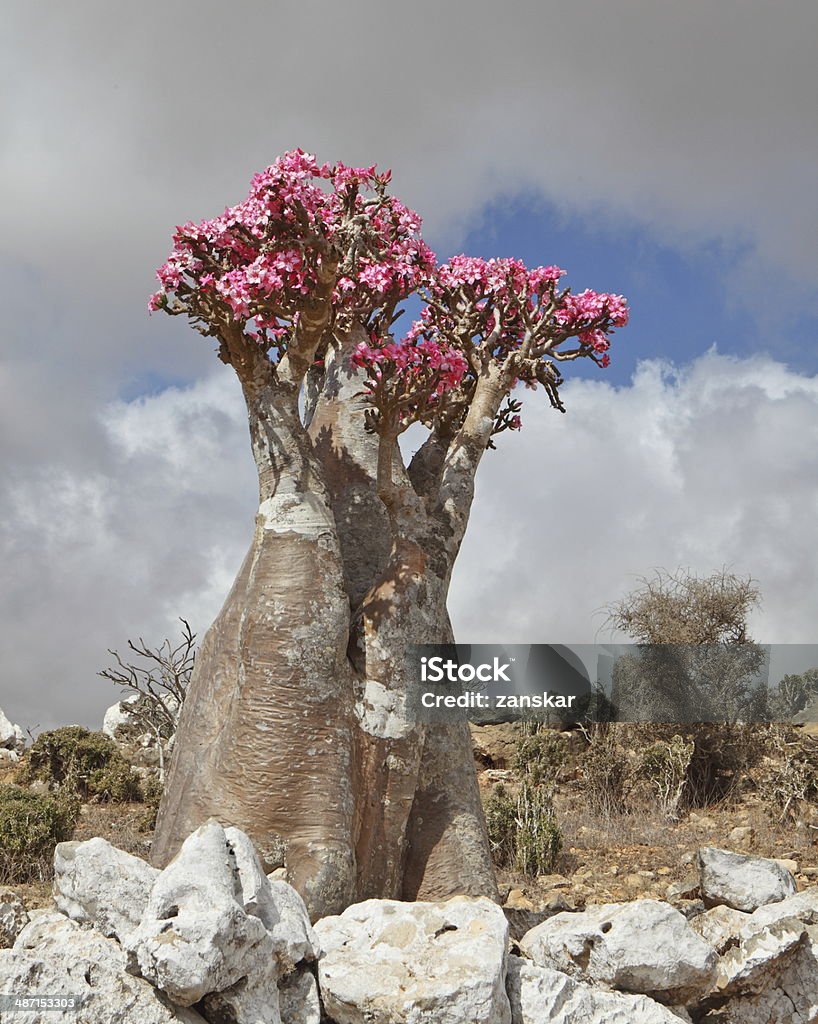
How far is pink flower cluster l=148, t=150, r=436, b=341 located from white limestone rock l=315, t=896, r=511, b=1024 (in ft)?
11.5

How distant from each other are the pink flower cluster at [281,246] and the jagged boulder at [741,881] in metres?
4.15

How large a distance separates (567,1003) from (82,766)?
9.71 meters

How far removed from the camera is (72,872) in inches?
178

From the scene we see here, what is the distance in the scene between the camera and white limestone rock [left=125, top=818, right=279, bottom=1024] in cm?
373

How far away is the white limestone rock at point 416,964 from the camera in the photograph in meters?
3.93

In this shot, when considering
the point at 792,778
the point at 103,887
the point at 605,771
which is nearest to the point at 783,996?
the point at 103,887

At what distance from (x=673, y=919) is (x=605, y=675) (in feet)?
36.1

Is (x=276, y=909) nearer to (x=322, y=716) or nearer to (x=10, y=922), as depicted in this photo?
(x=322, y=716)

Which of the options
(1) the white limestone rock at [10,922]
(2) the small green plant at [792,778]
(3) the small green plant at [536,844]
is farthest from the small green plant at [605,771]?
(1) the white limestone rock at [10,922]

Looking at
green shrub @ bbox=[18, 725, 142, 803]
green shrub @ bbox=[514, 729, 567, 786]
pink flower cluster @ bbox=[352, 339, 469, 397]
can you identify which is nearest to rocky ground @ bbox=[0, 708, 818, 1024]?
pink flower cluster @ bbox=[352, 339, 469, 397]

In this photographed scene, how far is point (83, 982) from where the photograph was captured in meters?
3.89

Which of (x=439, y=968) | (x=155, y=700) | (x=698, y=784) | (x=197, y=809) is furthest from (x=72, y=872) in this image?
(x=698, y=784)

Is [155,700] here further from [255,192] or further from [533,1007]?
[533,1007]

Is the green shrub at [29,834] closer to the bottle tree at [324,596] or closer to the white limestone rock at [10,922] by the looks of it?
the bottle tree at [324,596]
